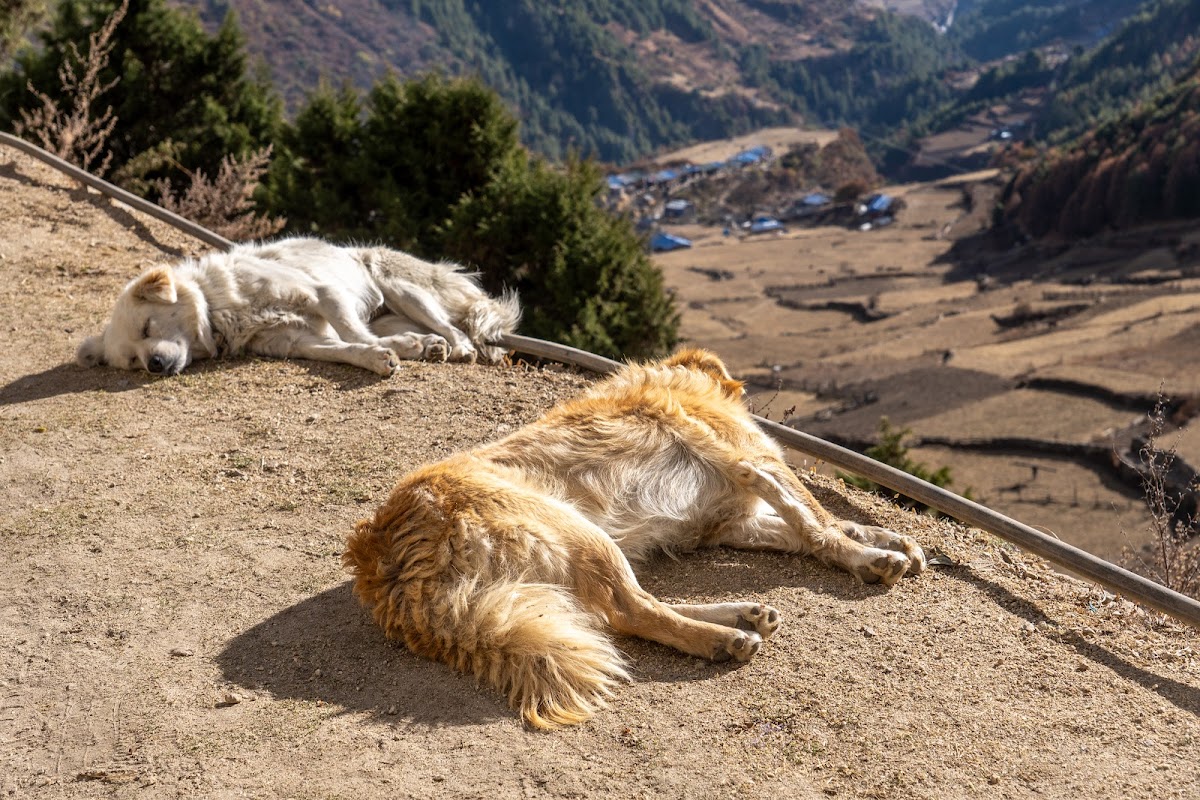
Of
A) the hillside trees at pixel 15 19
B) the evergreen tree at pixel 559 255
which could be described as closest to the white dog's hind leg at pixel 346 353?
the evergreen tree at pixel 559 255

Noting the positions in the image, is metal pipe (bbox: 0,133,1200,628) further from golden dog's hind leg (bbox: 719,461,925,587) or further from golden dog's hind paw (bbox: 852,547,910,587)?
golden dog's hind paw (bbox: 852,547,910,587)

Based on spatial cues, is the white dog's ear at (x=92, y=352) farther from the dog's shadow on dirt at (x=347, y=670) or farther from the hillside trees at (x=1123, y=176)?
the hillside trees at (x=1123, y=176)

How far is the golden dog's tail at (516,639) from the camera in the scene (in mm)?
3611

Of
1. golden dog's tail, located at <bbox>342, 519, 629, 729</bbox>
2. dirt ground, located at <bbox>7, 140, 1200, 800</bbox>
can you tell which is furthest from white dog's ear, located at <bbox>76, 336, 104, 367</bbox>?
golden dog's tail, located at <bbox>342, 519, 629, 729</bbox>

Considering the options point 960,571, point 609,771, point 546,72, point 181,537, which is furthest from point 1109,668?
point 546,72

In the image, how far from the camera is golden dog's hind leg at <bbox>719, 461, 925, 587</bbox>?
457 centimetres

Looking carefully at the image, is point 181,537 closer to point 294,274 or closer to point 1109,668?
point 294,274

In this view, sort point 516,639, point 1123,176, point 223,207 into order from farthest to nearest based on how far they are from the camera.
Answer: point 1123,176
point 223,207
point 516,639

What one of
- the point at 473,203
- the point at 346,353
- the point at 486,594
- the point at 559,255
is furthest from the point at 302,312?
the point at 473,203

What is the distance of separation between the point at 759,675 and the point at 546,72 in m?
183

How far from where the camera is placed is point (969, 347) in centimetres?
5447

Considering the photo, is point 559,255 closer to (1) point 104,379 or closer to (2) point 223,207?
(2) point 223,207

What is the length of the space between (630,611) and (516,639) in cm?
51

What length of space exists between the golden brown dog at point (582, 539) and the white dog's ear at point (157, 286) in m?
3.43
